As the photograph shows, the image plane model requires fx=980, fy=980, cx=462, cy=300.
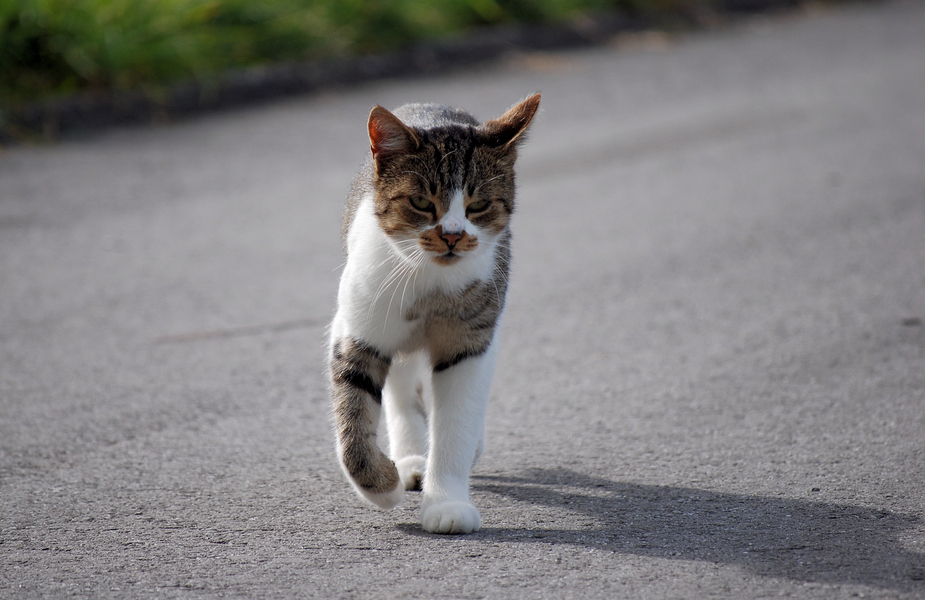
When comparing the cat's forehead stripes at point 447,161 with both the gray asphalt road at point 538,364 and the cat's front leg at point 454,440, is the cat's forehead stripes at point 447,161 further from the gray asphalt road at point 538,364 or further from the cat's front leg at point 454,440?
the gray asphalt road at point 538,364

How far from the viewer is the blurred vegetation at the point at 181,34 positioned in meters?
7.12

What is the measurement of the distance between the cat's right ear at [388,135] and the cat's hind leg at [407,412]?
696mm

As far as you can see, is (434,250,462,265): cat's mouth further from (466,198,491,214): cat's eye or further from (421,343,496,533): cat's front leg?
(421,343,496,533): cat's front leg

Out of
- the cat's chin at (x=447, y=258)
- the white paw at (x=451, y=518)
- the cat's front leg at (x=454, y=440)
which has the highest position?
the cat's chin at (x=447, y=258)

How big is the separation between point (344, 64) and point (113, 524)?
20.6 ft

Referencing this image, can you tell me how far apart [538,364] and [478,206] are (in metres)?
1.34

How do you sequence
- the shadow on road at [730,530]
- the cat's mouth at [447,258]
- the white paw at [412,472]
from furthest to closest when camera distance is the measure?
the white paw at [412,472] → the cat's mouth at [447,258] → the shadow on road at [730,530]

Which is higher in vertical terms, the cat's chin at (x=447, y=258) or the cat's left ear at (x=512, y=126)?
the cat's left ear at (x=512, y=126)

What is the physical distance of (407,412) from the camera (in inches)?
133

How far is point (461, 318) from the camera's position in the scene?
9.80 feet

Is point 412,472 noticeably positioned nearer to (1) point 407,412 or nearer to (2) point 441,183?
(1) point 407,412

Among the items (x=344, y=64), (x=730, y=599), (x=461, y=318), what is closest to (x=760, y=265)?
(x=461, y=318)

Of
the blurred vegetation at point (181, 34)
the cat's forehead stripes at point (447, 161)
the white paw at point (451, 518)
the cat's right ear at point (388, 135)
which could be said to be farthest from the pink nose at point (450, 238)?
the blurred vegetation at point (181, 34)

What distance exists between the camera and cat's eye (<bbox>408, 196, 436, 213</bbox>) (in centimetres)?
296
